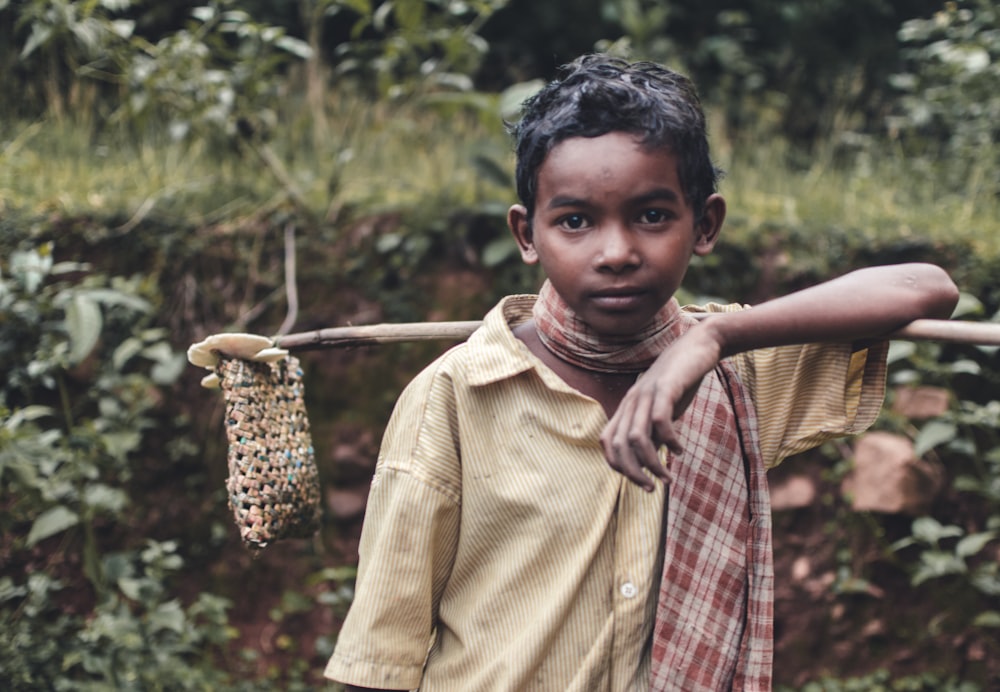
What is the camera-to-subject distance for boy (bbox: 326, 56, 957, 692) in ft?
4.63

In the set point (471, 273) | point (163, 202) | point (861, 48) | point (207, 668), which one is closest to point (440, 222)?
point (471, 273)

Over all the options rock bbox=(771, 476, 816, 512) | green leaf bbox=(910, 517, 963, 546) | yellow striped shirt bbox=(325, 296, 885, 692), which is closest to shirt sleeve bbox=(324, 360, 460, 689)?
yellow striped shirt bbox=(325, 296, 885, 692)

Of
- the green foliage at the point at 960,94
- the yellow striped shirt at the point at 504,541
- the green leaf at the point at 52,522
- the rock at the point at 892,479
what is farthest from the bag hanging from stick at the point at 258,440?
the green foliage at the point at 960,94

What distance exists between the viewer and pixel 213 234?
137 inches

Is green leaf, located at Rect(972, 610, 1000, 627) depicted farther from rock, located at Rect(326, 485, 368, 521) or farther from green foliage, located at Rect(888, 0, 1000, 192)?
green foliage, located at Rect(888, 0, 1000, 192)

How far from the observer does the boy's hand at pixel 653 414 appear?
4.01 ft

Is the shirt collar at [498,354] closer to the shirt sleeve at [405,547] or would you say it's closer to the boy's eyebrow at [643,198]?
the shirt sleeve at [405,547]

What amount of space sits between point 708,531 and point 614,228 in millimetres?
498

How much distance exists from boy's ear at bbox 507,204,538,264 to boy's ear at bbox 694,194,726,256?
0.26 meters

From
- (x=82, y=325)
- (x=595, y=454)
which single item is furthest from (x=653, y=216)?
(x=82, y=325)

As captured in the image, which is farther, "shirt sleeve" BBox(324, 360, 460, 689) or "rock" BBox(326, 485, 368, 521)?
"rock" BBox(326, 485, 368, 521)

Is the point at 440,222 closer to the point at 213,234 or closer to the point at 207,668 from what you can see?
the point at 213,234

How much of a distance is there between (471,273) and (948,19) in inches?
92.8

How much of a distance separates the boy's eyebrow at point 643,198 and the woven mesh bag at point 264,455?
0.73 meters
